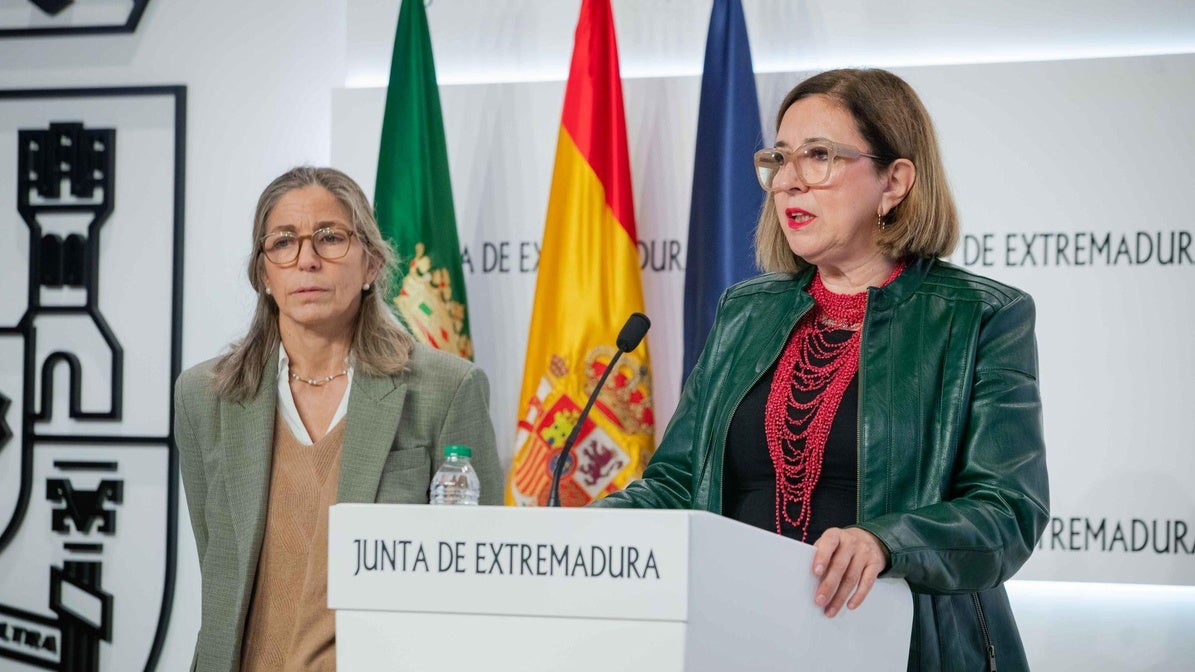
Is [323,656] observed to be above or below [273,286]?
below

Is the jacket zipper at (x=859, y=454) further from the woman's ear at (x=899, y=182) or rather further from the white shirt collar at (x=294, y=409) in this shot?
the white shirt collar at (x=294, y=409)

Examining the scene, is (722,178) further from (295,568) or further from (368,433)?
(295,568)

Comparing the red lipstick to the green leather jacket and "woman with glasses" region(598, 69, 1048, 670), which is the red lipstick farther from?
the green leather jacket

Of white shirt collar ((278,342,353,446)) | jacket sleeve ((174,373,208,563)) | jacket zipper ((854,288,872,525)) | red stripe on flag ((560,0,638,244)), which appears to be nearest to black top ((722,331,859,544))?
jacket zipper ((854,288,872,525))

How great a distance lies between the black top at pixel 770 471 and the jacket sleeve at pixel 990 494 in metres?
0.16

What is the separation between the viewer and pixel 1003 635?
77.5 inches

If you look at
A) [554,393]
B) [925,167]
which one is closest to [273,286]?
[554,393]

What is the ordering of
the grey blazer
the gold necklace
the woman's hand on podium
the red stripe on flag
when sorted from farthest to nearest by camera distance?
the red stripe on flag → the gold necklace → the grey blazer → the woman's hand on podium

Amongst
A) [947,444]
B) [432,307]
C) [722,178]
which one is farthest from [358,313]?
[947,444]

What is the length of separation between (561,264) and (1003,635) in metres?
2.41

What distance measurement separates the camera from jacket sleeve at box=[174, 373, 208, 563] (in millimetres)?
3022

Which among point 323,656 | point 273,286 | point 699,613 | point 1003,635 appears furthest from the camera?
point 273,286

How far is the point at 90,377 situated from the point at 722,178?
8.04 feet

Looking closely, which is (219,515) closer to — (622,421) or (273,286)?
(273,286)
